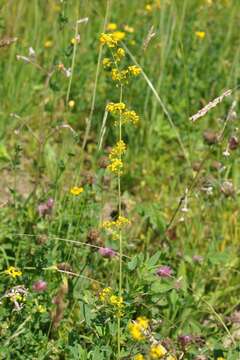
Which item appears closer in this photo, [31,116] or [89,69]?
[31,116]

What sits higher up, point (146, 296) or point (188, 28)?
point (188, 28)

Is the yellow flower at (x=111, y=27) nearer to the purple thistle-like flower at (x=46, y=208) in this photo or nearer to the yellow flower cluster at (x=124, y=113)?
the purple thistle-like flower at (x=46, y=208)

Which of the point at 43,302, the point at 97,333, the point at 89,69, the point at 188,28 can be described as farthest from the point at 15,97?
the point at 97,333

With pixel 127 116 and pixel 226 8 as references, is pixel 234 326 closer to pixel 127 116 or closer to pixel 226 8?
pixel 127 116

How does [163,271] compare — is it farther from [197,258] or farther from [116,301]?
[116,301]

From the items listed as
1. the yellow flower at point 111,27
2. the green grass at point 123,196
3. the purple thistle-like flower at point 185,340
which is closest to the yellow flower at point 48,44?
the green grass at point 123,196

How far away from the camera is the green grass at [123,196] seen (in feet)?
7.81

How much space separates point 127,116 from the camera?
2.04 m

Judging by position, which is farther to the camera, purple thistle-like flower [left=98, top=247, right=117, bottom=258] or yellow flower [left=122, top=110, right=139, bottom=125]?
purple thistle-like flower [left=98, top=247, right=117, bottom=258]

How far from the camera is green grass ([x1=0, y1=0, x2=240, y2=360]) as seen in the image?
7.81 ft

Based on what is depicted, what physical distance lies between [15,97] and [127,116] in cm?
193

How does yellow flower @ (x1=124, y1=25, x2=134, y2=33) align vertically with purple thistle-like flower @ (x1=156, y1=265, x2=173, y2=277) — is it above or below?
above

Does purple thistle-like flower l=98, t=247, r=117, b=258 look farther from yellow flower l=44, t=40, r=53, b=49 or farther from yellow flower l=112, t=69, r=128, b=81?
yellow flower l=44, t=40, r=53, b=49

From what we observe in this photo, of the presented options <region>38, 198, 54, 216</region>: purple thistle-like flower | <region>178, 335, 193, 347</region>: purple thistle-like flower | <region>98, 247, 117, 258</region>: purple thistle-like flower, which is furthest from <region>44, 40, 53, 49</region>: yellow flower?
<region>178, 335, 193, 347</region>: purple thistle-like flower
